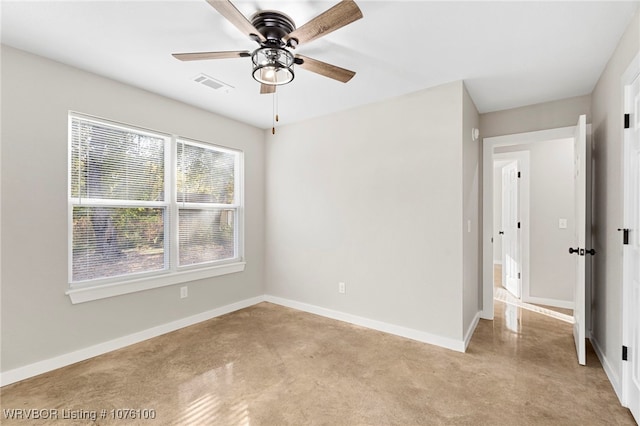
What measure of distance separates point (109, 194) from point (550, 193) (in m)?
5.24

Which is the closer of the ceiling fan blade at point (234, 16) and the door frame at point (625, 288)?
the ceiling fan blade at point (234, 16)

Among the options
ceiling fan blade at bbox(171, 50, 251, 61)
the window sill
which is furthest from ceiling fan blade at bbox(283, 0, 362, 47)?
the window sill

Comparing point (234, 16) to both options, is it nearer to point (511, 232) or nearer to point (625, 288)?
point (625, 288)

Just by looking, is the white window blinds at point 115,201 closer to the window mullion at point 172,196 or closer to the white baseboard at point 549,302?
the window mullion at point 172,196

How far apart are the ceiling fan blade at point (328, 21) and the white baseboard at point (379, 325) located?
2.75 metres

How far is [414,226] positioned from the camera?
3.10 metres

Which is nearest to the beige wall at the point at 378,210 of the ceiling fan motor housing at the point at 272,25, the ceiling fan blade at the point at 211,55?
the ceiling fan motor housing at the point at 272,25

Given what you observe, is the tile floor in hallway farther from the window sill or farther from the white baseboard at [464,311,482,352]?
the window sill

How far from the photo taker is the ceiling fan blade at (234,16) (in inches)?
55.8

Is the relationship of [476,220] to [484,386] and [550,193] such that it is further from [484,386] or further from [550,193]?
[484,386]

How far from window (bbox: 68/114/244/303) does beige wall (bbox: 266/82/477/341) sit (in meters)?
0.76

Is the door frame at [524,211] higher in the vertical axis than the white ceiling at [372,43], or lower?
lower

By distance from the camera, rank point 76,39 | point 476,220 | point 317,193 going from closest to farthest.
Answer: point 76,39 < point 476,220 < point 317,193

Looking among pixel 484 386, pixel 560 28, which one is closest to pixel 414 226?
pixel 484 386
